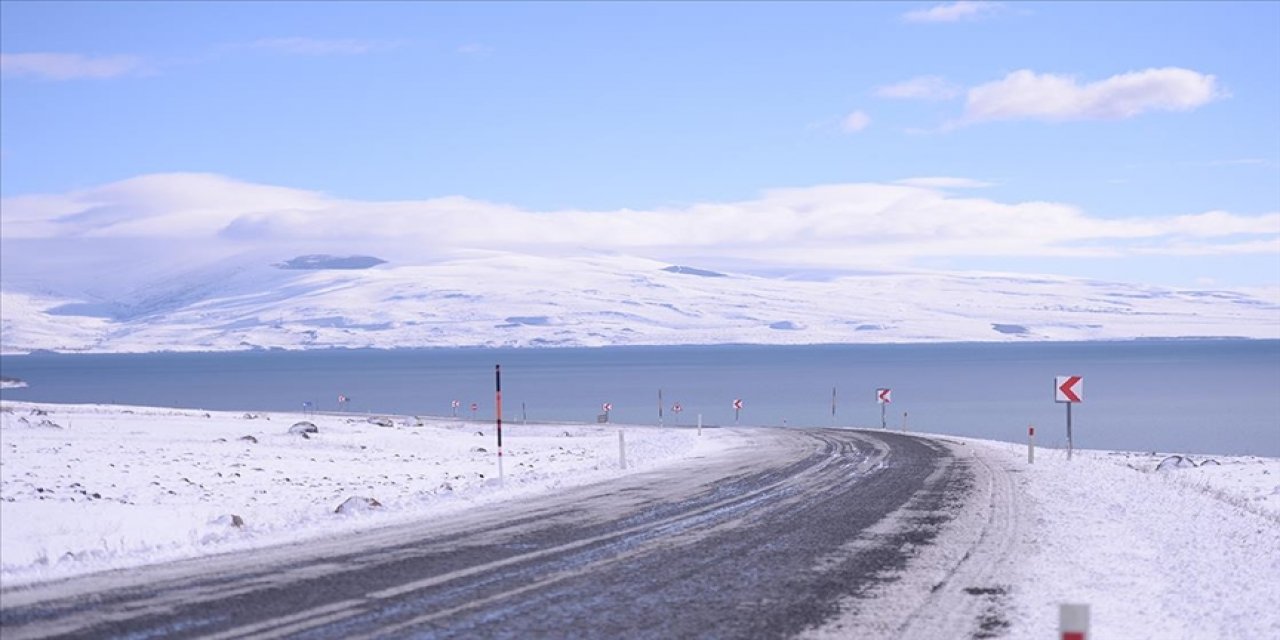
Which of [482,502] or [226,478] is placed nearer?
[482,502]

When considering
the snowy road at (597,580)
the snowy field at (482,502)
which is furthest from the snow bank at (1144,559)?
the snowy road at (597,580)

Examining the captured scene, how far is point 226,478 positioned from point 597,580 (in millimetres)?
17765

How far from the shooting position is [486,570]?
13.7 meters

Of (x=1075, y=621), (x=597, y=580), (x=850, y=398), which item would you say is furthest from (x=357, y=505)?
(x=850, y=398)

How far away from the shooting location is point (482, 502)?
21.6 metres

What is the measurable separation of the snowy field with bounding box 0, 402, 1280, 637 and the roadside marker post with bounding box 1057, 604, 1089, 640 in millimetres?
4296

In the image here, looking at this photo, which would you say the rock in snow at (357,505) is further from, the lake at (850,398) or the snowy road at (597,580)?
the lake at (850,398)

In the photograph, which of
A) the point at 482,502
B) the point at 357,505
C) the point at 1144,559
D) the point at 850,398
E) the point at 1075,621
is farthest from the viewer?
the point at 850,398

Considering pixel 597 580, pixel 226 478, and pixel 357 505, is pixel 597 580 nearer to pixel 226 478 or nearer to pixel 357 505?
pixel 357 505

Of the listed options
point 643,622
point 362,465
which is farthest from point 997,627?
point 362,465

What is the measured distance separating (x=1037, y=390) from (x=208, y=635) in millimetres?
133118

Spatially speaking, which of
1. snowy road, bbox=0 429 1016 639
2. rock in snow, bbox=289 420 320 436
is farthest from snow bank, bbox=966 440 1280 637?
rock in snow, bbox=289 420 320 436

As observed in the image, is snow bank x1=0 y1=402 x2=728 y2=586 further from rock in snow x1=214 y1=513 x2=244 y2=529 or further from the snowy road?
the snowy road

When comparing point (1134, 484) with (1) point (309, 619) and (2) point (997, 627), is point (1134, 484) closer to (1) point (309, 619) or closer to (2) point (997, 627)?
(2) point (997, 627)
